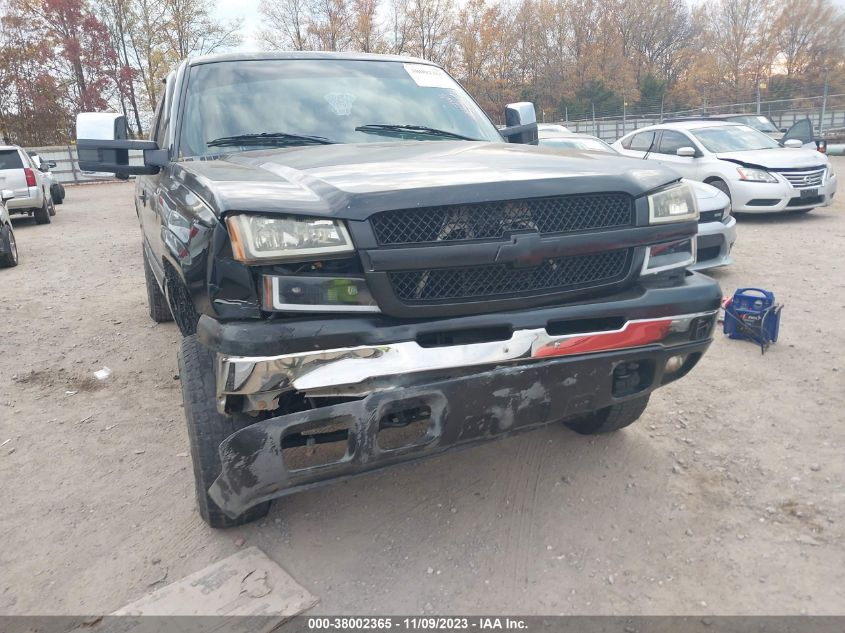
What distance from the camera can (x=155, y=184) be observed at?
3.54 metres

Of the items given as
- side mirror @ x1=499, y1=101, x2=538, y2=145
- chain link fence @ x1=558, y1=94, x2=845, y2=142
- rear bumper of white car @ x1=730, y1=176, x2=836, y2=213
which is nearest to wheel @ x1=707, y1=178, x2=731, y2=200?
rear bumper of white car @ x1=730, y1=176, x2=836, y2=213

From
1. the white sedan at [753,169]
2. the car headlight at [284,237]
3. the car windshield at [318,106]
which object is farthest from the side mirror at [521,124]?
the white sedan at [753,169]

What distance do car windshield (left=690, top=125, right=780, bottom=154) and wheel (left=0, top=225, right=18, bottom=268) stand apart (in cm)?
1029

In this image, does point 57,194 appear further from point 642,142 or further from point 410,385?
point 410,385

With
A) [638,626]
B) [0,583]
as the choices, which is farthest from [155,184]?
[638,626]

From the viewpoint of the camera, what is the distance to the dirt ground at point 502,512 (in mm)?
2268

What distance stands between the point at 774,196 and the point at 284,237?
375 inches

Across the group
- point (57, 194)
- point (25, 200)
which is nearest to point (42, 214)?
point (25, 200)

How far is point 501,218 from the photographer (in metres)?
2.17

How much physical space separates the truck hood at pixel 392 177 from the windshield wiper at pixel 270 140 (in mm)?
245

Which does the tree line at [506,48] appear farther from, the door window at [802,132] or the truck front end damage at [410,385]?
the truck front end damage at [410,385]

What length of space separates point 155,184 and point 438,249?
2184mm

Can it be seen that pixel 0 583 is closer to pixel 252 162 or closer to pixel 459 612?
pixel 459 612

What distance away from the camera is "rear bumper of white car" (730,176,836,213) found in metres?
9.49
